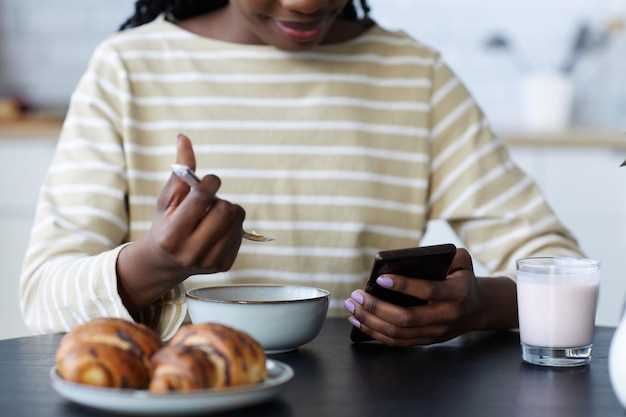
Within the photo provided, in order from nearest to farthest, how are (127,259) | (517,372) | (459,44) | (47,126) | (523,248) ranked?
(517,372) → (127,259) → (523,248) → (47,126) → (459,44)

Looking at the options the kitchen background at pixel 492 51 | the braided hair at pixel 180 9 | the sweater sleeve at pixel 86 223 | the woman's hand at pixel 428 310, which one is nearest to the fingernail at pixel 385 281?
the woman's hand at pixel 428 310

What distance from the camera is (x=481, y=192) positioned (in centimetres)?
165

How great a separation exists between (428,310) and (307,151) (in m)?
0.56

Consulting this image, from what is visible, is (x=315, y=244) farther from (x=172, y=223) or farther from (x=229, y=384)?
(x=229, y=384)

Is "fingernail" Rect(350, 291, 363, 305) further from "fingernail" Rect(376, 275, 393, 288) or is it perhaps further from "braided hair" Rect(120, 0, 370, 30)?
"braided hair" Rect(120, 0, 370, 30)

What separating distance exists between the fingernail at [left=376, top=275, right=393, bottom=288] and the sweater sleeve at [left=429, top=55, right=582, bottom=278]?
532 millimetres

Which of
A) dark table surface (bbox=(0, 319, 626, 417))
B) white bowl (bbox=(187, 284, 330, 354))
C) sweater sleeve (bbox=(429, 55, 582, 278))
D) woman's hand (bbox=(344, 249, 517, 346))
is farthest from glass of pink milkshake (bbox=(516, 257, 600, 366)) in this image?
sweater sleeve (bbox=(429, 55, 582, 278))

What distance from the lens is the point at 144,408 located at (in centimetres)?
74

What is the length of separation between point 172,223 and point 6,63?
288cm

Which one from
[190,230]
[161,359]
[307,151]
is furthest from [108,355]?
[307,151]

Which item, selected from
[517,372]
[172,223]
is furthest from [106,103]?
[517,372]

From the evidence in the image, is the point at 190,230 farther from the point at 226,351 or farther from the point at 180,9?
the point at 180,9

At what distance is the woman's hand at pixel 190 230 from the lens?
3.29 ft

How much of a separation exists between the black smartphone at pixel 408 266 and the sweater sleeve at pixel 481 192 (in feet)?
1.53
